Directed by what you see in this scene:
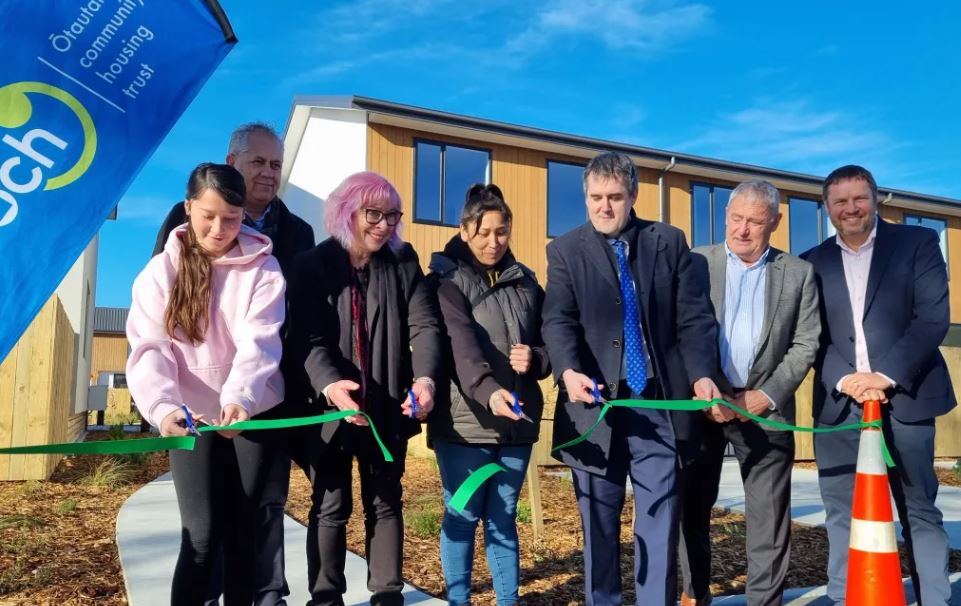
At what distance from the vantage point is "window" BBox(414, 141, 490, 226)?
15461 millimetres

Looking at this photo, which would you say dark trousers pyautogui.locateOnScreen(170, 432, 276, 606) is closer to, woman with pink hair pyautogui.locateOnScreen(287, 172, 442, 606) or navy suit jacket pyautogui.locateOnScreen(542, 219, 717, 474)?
woman with pink hair pyautogui.locateOnScreen(287, 172, 442, 606)

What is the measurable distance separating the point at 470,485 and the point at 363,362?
2.30 ft

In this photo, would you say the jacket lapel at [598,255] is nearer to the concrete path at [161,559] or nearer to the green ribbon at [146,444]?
A: the green ribbon at [146,444]

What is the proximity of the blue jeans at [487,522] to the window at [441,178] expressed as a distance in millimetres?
12020

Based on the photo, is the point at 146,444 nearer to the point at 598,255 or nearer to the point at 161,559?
the point at 598,255

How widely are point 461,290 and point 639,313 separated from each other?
834 mm

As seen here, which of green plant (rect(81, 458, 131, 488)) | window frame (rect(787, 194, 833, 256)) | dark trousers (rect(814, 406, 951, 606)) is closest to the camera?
dark trousers (rect(814, 406, 951, 606))

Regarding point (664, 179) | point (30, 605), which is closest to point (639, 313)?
point (30, 605)

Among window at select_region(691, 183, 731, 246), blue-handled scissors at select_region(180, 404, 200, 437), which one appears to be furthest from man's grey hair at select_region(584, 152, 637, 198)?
window at select_region(691, 183, 731, 246)

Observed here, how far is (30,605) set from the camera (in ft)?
12.5

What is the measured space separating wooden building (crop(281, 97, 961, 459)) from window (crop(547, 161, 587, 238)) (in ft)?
0.07

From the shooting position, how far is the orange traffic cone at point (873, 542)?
311 centimetres

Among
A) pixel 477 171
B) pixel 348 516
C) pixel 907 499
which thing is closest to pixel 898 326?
pixel 907 499

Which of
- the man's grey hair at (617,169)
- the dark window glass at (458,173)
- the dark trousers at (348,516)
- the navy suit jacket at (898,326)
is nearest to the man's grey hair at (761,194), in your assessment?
the navy suit jacket at (898,326)
